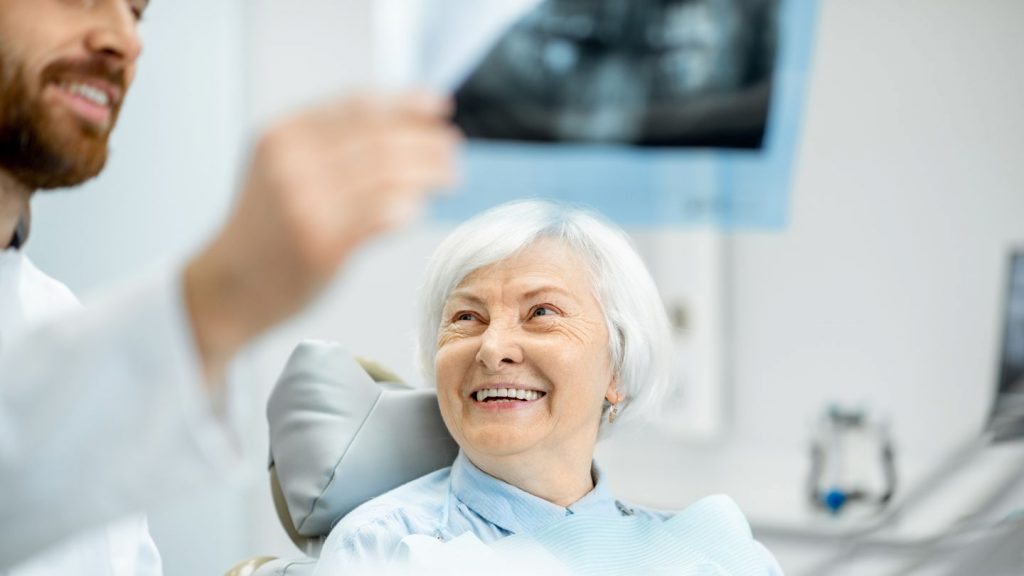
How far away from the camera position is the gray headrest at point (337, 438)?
4.72ft

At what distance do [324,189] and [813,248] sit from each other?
8.16 ft

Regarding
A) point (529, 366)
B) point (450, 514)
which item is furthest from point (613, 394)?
point (450, 514)

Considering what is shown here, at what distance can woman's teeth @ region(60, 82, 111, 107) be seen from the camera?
2.31 ft

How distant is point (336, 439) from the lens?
4.75 ft

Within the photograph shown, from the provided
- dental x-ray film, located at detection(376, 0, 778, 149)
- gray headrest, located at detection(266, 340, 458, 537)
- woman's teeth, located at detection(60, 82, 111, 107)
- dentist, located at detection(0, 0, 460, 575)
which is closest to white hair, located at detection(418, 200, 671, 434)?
gray headrest, located at detection(266, 340, 458, 537)

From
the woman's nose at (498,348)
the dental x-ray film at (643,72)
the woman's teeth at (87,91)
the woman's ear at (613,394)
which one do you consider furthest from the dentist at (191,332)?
the dental x-ray film at (643,72)

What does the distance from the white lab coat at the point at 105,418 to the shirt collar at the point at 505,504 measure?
0.80 meters

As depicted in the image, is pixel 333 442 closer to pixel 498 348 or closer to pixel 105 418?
pixel 498 348

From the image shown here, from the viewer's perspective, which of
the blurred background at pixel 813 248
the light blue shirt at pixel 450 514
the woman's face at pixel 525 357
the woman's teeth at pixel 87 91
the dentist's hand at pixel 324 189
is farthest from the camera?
the blurred background at pixel 813 248

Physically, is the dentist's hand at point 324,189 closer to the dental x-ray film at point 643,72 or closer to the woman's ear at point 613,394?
the woman's ear at point 613,394

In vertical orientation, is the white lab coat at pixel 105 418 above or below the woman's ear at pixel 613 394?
above

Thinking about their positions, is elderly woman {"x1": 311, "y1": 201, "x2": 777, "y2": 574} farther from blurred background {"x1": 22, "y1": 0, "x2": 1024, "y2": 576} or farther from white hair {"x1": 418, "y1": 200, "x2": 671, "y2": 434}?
blurred background {"x1": 22, "y1": 0, "x2": 1024, "y2": 576}

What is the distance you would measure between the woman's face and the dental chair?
0.12 m

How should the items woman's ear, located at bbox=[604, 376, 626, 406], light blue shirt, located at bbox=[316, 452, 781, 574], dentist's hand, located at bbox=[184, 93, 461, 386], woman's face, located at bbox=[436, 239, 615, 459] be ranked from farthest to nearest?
woman's ear, located at bbox=[604, 376, 626, 406], woman's face, located at bbox=[436, 239, 615, 459], light blue shirt, located at bbox=[316, 452, 781, 574], dentist's hand, located at bbox=[184, 93, 461, 386]
